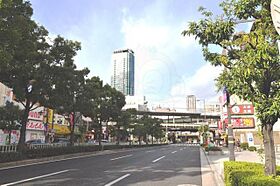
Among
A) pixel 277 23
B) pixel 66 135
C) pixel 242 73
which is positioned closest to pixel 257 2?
pixel 242 73

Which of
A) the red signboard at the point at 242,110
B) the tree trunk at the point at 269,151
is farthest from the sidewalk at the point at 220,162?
the red signboard at the point at 242,110

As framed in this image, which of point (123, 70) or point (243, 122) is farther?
point (123, 70)

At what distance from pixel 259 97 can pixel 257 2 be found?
7.23ft

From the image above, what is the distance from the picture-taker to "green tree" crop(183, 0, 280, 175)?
6.01 meters

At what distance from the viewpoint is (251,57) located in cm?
598

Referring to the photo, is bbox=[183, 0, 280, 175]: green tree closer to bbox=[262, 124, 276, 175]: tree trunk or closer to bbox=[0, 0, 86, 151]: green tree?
bbox=[262, 124, 276, 175]: tree trunk

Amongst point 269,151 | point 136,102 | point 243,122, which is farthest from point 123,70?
point 136,102

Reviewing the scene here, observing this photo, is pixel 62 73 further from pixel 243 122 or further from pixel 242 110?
pixel 242 110

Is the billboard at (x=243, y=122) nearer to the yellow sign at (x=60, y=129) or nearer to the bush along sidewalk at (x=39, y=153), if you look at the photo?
the bush along sidewalk at (x=39, y=153)

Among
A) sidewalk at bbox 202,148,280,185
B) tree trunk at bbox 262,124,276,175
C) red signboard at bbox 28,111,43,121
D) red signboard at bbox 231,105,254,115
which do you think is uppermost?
red signboard at bbox 231,105,254,115

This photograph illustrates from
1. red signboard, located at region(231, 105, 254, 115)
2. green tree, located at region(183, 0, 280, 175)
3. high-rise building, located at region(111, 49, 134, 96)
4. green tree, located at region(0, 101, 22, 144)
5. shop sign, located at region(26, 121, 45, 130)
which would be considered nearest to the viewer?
green tree, located at region(183, 0, 280, 175)

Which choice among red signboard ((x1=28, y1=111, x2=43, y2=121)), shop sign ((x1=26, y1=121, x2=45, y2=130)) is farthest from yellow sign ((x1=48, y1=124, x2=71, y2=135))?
red signboard ((x1=28, y1=111, x2=43, y2=121))

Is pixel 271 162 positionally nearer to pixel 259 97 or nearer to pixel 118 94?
pixel 259 97

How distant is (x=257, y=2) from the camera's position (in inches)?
256
